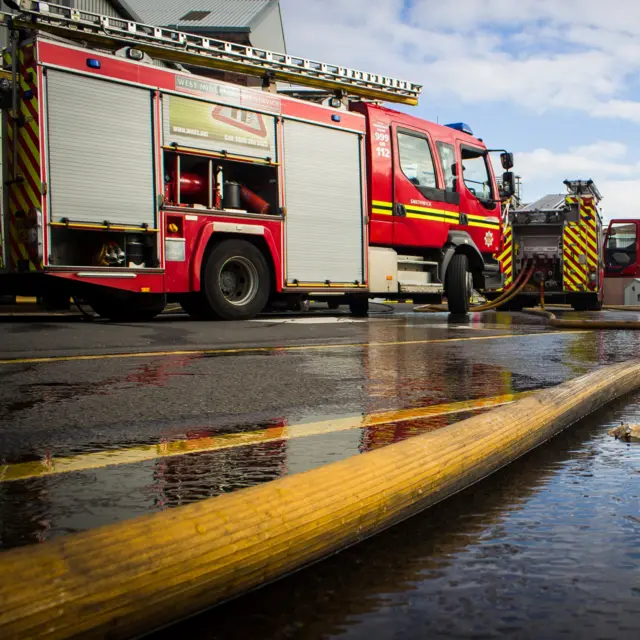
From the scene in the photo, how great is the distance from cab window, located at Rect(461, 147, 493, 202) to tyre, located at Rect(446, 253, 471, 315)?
1.12 m

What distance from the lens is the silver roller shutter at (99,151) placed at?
9203 mm

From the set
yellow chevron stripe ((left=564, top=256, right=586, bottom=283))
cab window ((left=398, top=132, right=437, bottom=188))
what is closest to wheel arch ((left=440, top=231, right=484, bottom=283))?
cab window ((left=398, top=132, right=437, bottom=188))

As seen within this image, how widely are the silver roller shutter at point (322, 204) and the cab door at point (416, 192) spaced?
2.23ft

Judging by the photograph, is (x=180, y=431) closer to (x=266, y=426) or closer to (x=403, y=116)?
(x=266, y=426)

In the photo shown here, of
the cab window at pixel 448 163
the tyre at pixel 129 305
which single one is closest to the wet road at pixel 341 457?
the tyre at pixel 129 305

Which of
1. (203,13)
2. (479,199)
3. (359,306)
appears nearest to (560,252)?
(479,199)

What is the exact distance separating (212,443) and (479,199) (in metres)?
11.8

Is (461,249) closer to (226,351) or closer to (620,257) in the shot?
(226,351)

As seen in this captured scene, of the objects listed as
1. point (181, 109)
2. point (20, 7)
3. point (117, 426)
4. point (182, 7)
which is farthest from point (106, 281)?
point (182, 7)

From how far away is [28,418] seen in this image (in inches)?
136

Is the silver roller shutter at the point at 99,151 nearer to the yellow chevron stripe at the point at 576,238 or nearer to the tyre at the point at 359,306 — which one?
the tyre at the point at 359,306

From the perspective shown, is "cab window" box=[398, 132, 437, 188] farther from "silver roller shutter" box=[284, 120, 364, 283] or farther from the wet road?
the wet road

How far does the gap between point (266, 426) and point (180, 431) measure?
12.5 inches

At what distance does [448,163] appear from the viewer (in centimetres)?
1344
